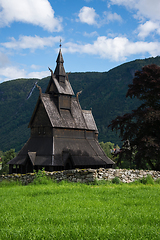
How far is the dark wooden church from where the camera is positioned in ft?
94.2

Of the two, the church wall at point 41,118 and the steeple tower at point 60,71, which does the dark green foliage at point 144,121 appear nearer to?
the church wall at point 41,118

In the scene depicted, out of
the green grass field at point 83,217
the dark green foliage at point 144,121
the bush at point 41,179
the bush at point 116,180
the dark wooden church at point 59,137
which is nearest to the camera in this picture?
the green grass field at point 83,217

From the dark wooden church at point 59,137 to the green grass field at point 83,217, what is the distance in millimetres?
14963

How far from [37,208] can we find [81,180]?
8363mm

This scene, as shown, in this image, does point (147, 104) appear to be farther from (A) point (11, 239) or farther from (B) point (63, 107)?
(A) point (11, 239)

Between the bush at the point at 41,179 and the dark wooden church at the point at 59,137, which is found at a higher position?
the dark wooden church at the point at 59,137

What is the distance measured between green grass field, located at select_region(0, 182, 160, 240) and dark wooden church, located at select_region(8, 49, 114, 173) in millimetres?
14963

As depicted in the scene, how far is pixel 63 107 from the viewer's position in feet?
109

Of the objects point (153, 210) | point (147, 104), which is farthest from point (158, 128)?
point (153, 210)

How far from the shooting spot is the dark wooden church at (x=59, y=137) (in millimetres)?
28716

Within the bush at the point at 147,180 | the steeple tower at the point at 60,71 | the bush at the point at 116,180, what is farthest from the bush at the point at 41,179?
the steeple tower at the point at 60,71

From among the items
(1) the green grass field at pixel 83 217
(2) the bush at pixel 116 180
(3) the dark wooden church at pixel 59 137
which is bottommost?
(1) the green grass field at pixel 83 217

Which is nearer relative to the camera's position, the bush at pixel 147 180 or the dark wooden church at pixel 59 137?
the bush at pixel 147 180

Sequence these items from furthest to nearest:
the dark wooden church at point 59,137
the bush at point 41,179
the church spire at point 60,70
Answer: the church spire at point 60,70, the dark wooden church at point 59,137, the bush at point 41,179
